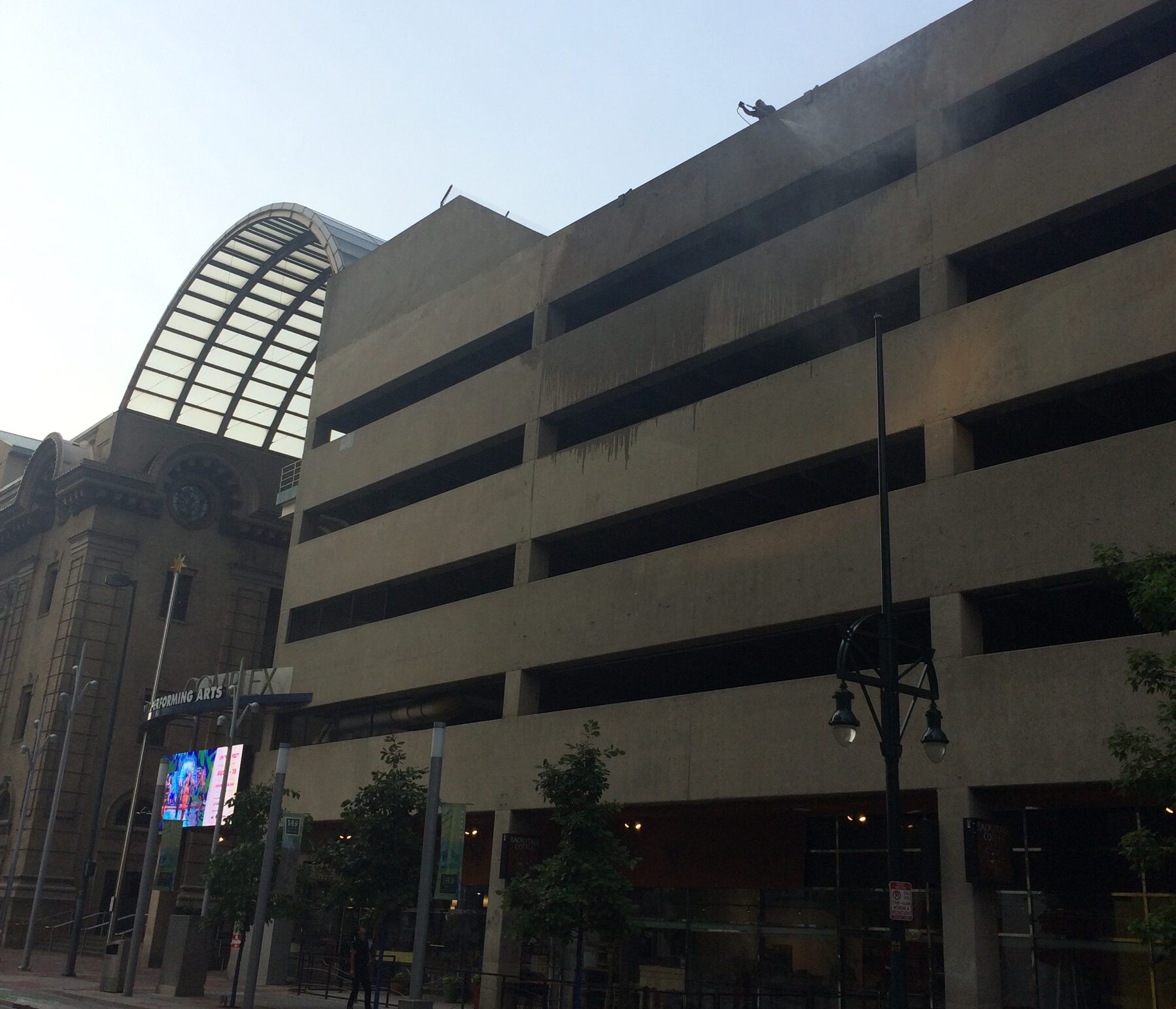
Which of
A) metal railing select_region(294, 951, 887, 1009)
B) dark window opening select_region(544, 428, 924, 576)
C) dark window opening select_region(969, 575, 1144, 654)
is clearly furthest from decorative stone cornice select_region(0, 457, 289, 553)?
dark window opening select_region(969, 575, 1144, 654)

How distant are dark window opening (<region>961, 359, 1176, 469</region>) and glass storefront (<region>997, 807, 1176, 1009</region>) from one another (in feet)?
26.2

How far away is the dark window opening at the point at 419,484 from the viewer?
40.5m

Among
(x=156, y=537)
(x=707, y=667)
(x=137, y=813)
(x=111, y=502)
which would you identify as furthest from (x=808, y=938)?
(x=111, y=502)

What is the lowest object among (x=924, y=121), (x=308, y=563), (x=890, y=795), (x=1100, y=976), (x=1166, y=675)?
(x=1100, y=976)

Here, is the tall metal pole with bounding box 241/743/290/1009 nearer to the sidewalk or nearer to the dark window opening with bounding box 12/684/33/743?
the sidewalk

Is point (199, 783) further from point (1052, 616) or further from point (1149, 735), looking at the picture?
point (1149, 735)

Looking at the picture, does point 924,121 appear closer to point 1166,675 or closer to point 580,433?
point 580,433

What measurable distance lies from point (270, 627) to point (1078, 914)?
151ft

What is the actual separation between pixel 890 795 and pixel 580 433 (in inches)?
908

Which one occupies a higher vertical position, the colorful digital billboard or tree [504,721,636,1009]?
the colorful digital billboard

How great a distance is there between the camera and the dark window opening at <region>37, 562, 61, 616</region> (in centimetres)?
5834

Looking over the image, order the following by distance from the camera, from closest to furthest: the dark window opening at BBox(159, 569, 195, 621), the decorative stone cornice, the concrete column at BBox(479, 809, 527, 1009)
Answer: the concrete column at BBox(479, 809, 527, 1009), the decorative stone cornice, the dark window opening at BBox(159, 569, 195, 621)

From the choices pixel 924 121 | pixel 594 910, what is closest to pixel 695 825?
pixel 594 910

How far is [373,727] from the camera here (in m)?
40.8
